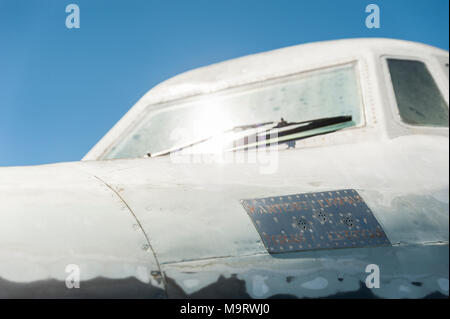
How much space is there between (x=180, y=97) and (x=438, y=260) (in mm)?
3650

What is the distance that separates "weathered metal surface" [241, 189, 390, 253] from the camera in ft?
9.69

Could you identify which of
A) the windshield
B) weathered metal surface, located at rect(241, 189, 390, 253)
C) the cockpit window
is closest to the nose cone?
weathered metal surface, located at rect(241, 189, 390, 253)

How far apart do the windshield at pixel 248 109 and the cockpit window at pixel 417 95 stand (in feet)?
1.27

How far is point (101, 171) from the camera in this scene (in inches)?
133

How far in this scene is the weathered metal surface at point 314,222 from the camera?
2953 mm

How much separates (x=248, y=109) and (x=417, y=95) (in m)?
1.61

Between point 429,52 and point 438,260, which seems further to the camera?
point 429,52

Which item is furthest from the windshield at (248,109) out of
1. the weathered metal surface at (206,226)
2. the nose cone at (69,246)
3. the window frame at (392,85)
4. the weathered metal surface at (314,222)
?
the nose cone at (69,246)

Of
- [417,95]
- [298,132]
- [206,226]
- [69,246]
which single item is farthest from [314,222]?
[417,95]

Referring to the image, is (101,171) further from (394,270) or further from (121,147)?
(121,147)

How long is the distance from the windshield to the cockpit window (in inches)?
15.2

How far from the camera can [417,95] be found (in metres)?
4.92
